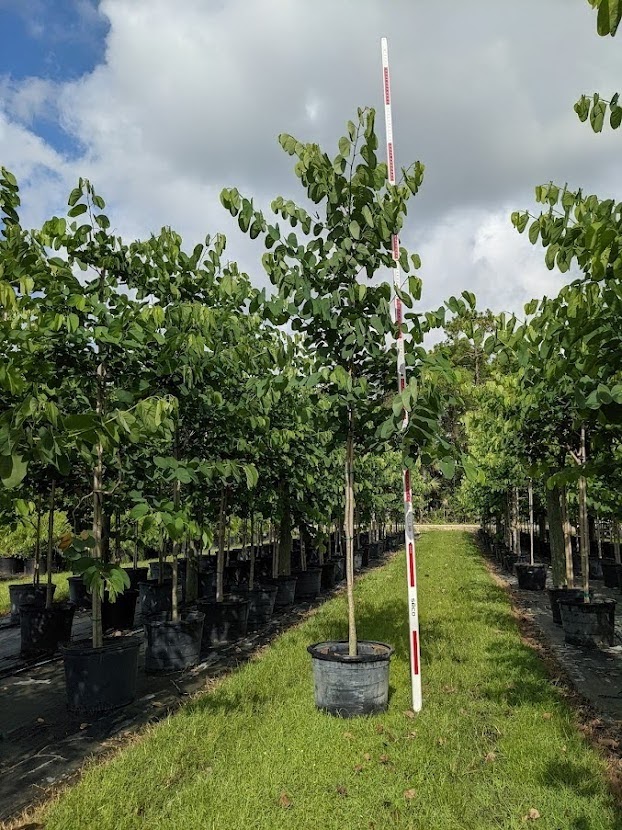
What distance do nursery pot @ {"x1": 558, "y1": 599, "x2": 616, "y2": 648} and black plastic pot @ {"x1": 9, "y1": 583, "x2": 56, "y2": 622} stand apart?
8619mm

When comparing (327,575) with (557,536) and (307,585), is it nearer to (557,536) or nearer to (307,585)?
(307,585)

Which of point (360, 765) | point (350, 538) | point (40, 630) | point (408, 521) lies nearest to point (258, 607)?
point (40, 630)

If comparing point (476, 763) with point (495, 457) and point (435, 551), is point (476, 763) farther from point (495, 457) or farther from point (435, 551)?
point (435, 551)

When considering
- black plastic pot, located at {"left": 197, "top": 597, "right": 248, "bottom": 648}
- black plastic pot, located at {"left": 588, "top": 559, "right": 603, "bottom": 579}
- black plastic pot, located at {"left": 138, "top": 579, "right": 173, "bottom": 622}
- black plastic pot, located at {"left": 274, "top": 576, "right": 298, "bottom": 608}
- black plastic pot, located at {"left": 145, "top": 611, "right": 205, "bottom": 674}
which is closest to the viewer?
black plastic pot, located at {"left": 145, "top": 611, "right": 205, "bottom": 674}

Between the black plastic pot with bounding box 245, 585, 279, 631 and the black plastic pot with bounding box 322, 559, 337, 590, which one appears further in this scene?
the black plastic pot with bounding box 322, 559, 337, 590

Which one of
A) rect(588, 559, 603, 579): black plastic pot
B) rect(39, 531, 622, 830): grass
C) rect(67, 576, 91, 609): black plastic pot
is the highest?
rect(39, 531, 622, 830): grass

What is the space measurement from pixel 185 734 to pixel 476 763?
223 centimetres

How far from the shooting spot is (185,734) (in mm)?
4867

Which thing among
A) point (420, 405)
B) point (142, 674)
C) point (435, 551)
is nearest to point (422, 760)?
point (420, 405)

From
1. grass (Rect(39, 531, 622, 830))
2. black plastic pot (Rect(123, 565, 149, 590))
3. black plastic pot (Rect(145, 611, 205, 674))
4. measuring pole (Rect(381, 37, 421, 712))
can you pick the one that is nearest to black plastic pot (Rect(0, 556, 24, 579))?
black plastic pot (Rect(123, 565, 149, 590))

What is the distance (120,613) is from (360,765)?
7335 millimetres

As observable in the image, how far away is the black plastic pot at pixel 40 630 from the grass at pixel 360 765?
3.44 metres

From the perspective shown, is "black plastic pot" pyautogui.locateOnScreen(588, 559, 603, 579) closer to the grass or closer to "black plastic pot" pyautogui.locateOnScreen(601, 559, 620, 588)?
"black plastic pot" pyautogui.locateOnScreen(601, 559, 620, 588)

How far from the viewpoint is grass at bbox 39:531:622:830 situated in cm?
359
